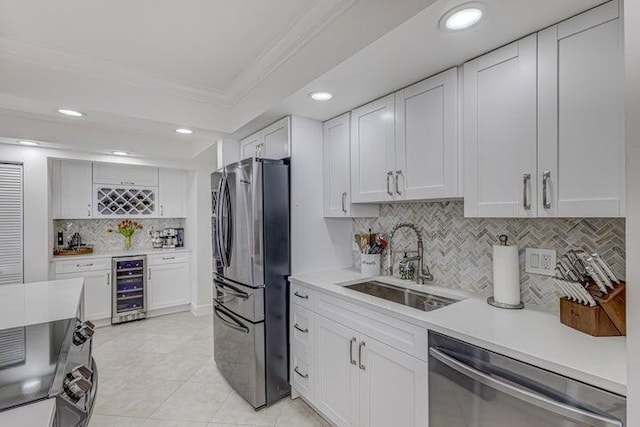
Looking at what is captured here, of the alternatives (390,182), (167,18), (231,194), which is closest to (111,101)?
(167,18)

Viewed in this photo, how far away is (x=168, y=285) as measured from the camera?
4.34m

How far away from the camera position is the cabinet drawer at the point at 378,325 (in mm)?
1437

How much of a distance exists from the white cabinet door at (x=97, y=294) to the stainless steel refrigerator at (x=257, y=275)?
2433 mm

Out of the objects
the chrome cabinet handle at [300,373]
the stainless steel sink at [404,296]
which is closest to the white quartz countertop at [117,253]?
the chrome cabinet handle at [300,373]

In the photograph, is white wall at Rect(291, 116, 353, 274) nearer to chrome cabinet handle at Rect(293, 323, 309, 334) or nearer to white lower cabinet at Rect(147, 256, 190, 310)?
chrome cabinet handle at Rect(293, 323, 309, 334)

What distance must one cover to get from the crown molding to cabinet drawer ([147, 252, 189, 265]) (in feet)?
8.17

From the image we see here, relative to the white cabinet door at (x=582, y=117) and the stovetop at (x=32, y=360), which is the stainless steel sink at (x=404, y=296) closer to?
the white cabinet door at (x=582, y=117)

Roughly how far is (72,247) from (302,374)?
3.69m

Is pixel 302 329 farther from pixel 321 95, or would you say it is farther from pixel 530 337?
pixel 321 95

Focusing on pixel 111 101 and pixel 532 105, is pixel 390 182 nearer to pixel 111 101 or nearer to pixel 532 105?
pixel 532 105

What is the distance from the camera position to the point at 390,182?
6.59 ft

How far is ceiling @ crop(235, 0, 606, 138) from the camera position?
1.21 m

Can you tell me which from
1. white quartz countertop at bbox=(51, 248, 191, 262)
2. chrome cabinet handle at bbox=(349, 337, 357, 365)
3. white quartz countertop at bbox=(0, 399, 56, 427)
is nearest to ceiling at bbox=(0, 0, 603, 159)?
chrome cabinet handle at bbox=(349, 337, 357, 365)

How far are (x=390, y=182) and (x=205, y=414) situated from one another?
2.10 metres
